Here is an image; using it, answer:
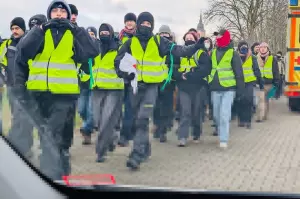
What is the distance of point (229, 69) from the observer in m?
4.74

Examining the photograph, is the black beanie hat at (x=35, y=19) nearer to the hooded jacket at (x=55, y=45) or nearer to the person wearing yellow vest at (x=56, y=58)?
the person wearing yellow vest at (x=56, y=58)

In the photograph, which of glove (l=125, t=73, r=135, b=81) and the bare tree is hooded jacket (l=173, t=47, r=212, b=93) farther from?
the bare tree

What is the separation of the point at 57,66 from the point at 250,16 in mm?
1392

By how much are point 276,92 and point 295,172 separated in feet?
1.42

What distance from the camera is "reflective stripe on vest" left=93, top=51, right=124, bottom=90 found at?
3961 millimetres

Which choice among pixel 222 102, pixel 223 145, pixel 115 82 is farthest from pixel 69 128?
pixel 222 102

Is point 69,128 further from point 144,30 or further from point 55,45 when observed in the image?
point 144,30

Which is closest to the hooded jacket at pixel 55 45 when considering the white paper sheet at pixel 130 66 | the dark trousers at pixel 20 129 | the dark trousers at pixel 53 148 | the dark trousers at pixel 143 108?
the dark trousers at pixel 53 148

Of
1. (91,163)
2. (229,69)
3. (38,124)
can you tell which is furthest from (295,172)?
(229,69)

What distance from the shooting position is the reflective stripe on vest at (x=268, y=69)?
2.04 m

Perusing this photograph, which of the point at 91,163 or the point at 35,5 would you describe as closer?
the point at 35,5

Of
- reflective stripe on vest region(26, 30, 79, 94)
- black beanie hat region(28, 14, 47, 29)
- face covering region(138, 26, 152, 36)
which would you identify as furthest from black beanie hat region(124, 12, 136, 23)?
face covering region(138, 26, 152, 36)

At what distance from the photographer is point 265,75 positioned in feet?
7.32

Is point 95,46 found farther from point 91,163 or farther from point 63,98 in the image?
point 91,163
